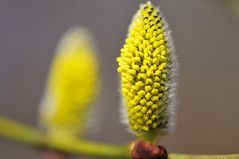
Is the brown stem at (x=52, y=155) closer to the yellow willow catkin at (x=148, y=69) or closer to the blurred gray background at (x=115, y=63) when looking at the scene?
the yellow willow catkin at (x=148, y=69)

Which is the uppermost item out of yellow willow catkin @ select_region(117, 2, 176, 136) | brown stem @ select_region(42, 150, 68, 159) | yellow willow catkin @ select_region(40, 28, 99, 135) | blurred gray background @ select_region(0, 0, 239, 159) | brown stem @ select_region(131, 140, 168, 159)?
blurred gray background @ select_region(0, 0, 239, 159)

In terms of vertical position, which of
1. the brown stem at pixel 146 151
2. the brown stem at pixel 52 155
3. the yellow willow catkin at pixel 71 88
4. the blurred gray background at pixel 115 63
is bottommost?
the brown stem at pixel 146 151

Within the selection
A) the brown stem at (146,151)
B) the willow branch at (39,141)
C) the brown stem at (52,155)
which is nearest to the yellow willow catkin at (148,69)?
the brown stem at (146,151)

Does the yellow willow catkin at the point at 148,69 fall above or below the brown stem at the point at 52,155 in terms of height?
above

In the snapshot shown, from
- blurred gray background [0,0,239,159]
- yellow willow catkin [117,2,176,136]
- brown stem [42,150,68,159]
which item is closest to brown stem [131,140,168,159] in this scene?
yellow willow catkin [117,2,176,136]

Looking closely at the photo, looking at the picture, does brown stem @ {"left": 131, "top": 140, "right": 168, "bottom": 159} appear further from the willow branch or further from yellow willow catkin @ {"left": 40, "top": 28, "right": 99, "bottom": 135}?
yellow willow catkin @ {"left": 40, "top": 28, "right": 99, "bottom": 135}

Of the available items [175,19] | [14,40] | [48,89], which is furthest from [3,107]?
[48,89]
